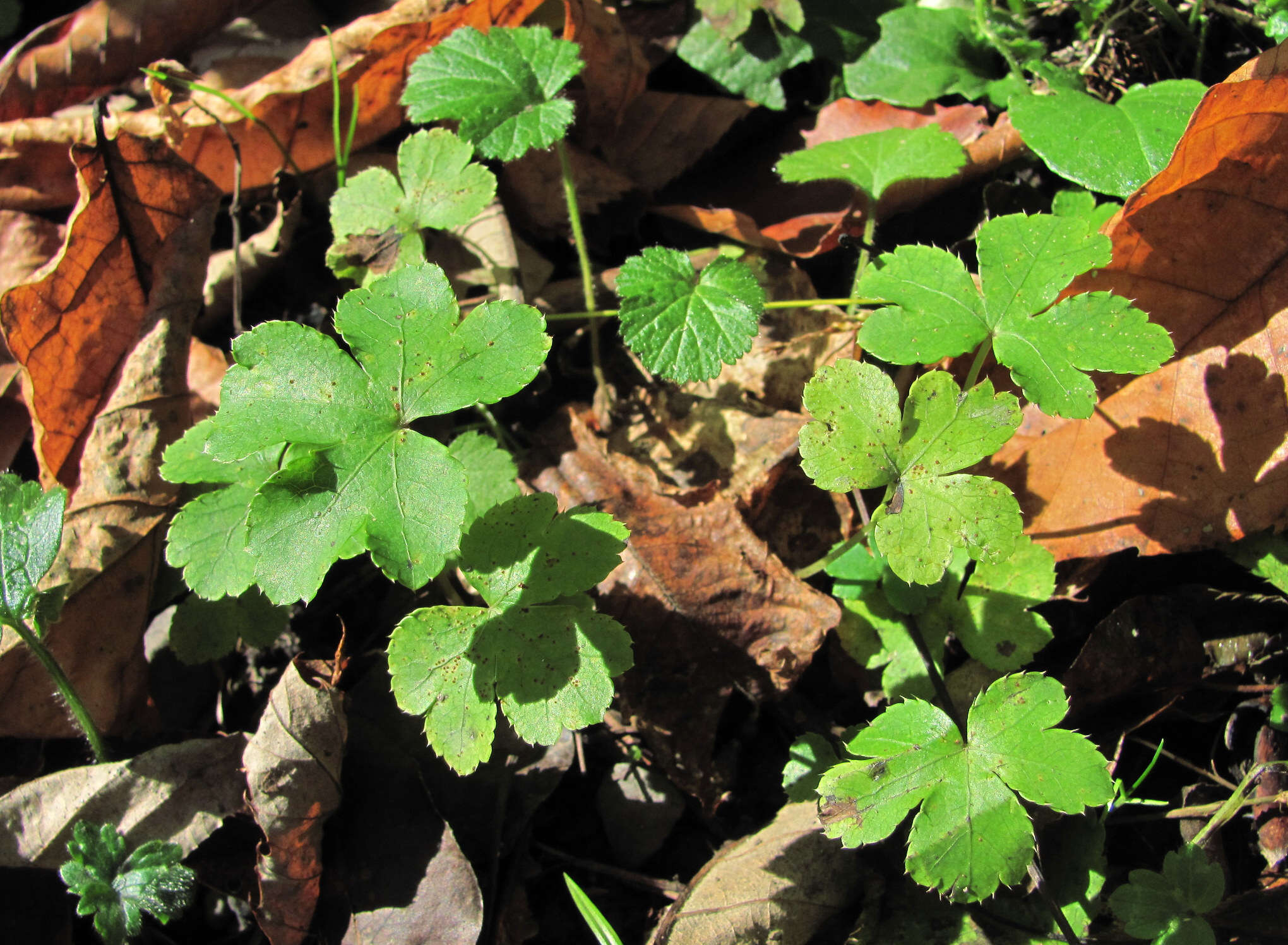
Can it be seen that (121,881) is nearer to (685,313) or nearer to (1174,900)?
(685,313)

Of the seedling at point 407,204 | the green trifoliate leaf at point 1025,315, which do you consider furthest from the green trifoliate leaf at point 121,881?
the green trifoliate leaf at point 1025,315

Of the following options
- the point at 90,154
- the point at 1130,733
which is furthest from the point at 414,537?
the point at 1130,733

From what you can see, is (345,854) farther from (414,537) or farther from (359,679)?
(414,537)

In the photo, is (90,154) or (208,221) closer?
(90,154)

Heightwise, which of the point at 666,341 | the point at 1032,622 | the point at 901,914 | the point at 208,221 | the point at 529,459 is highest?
the point at 208,221

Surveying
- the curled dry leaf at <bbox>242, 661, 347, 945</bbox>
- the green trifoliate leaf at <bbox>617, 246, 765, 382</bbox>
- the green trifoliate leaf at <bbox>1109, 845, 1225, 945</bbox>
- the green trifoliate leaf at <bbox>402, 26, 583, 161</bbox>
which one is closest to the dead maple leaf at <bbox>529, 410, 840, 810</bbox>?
the green trifoliate leaf at <bbox>617, 246, 765, 382</bbox>

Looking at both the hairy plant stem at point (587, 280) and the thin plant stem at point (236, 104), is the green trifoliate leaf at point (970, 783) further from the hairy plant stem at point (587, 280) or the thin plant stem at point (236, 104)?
the thin plant stem at point (236, 104)

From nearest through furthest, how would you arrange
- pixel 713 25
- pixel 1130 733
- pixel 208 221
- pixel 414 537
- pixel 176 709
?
pixel 414 537
pixel 1130 733
pixel 176 709
pixel 208 221
pixel 713 25
